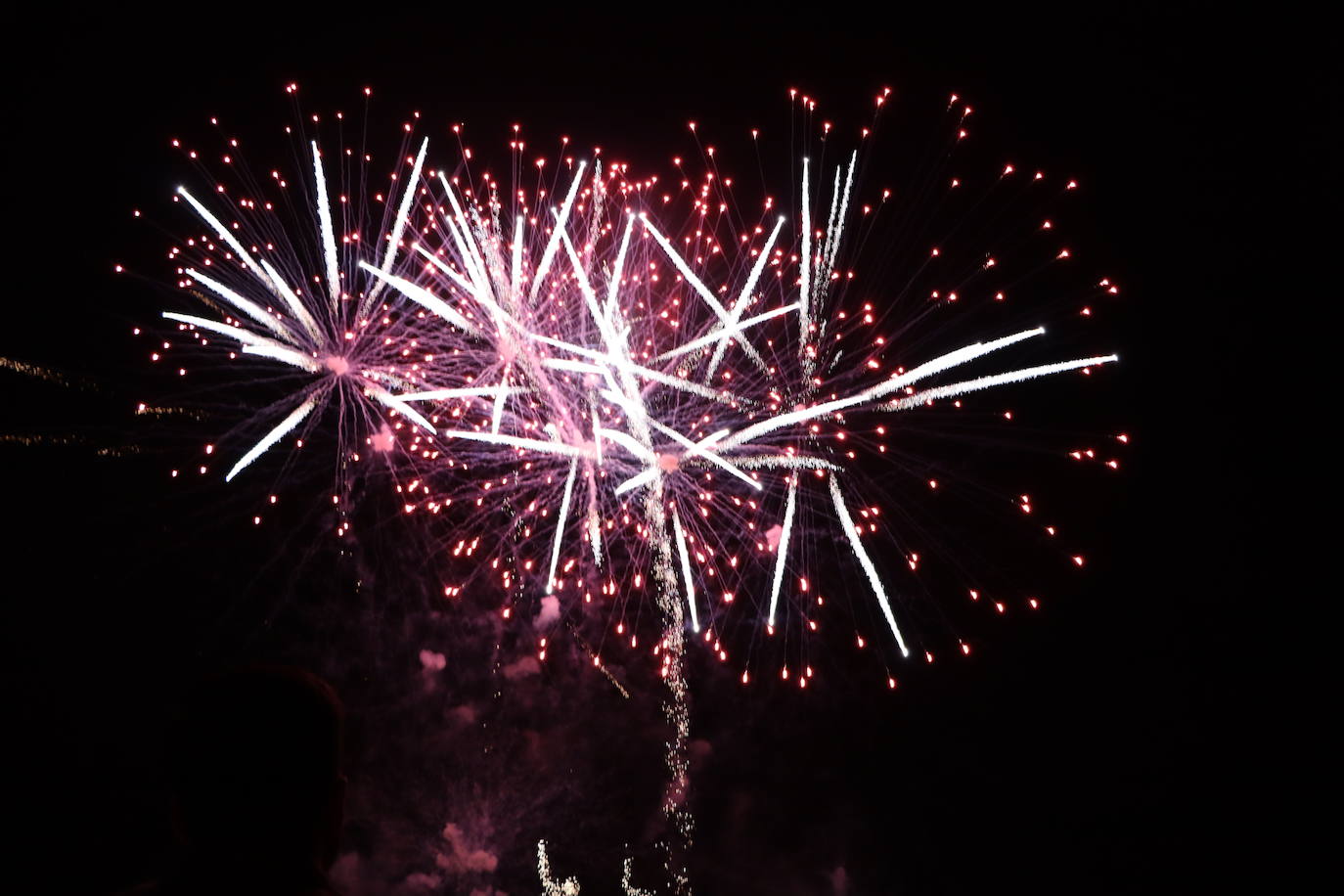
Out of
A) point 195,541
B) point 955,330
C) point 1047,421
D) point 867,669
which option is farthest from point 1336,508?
point 195,541

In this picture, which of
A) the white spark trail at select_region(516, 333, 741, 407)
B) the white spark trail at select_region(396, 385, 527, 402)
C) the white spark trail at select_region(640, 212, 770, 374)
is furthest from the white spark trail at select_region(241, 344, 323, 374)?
the white spark trail at select_region(640, 212, 770, 374)

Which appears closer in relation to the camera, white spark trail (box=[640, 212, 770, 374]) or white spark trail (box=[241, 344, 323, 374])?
white spark trail (box=[241, 344, 323, 374])

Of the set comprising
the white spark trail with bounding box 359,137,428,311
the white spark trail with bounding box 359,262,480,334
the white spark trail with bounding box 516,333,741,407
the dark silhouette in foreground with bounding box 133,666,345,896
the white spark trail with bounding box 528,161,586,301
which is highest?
the white spark trail with bounding box 359,137,428,311

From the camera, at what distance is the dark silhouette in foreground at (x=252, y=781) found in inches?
69.4

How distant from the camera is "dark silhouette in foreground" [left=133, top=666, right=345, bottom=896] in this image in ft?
5.78

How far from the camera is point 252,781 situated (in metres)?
1.79

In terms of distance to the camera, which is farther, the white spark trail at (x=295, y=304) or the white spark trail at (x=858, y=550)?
the white spark trail at (x=858, y=550)

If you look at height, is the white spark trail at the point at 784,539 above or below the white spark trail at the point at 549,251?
below

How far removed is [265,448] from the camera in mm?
7660

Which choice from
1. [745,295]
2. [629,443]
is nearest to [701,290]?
[745,295]

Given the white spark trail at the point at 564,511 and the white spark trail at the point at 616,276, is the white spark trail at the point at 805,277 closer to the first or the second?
the white spark trail at the point at 616,276

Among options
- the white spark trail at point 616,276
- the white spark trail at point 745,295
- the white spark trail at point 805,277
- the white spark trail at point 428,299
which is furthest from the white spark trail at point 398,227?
the white spark trail at point 805,277

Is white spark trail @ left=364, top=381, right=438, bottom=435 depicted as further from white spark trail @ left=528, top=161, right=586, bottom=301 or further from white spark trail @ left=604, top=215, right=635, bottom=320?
white spark trail @ left=604, top=215, right=635, bottom=320

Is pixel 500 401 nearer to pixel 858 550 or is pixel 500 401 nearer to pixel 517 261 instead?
pixel 517 261
